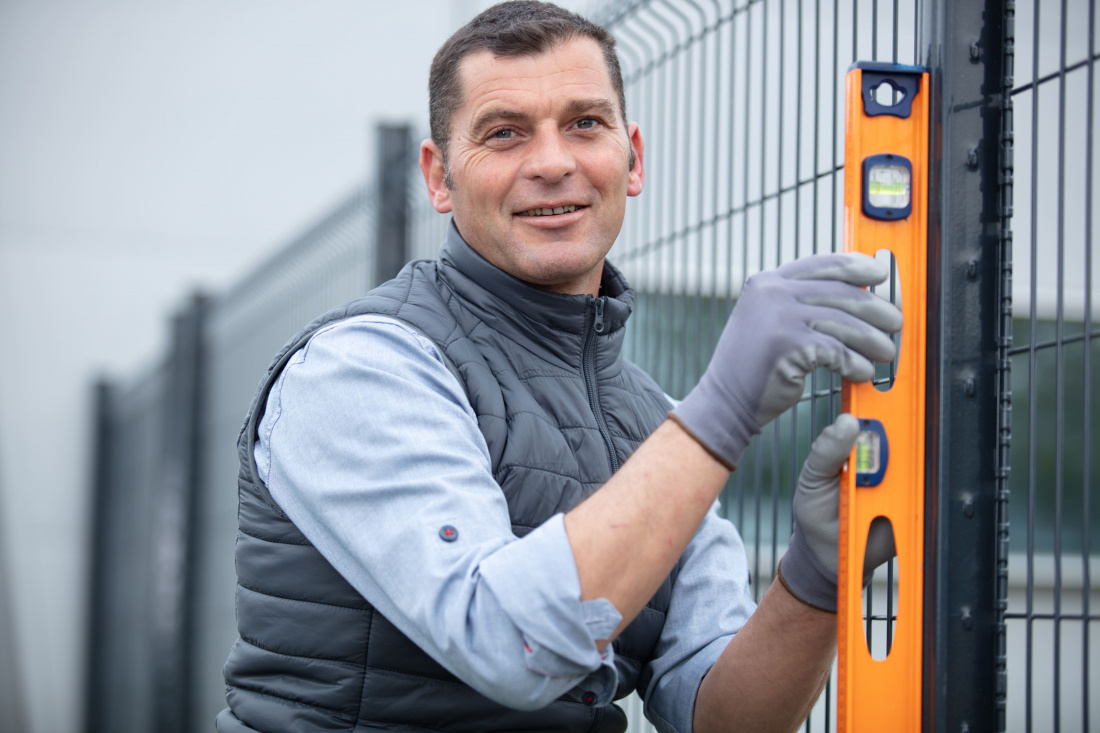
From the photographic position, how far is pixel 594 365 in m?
2.07

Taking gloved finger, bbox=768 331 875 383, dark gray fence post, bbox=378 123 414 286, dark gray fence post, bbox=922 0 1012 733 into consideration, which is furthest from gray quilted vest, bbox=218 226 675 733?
dark gray fence post, bbox=378 123 414 286

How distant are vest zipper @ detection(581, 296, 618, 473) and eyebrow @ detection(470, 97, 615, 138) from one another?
13.2 inches

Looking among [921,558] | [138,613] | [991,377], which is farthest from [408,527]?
[138,613]

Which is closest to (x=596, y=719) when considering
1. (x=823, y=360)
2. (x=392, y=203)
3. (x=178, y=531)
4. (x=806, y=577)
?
(x=806, y=577)

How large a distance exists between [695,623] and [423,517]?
2.50ft

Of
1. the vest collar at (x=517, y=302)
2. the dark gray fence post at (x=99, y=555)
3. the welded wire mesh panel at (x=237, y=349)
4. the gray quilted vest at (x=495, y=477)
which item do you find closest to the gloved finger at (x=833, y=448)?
the gray quilted vest at (x=495, y=477)

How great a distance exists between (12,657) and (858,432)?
779 cm

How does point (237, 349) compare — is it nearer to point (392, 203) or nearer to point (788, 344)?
point (392, 203)

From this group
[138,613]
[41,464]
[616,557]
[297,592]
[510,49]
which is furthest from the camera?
[41,464]

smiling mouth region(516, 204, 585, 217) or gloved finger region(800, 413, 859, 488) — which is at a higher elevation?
smiling mouth region(516, 204, 585, 217)

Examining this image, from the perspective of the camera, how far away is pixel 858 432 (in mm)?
1541

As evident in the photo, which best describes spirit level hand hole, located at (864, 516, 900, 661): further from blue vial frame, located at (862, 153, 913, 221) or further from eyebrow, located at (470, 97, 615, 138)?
eyebrow, located at (470, 97, 615, 138)

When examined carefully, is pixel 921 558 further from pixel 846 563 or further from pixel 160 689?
pixel 160 689

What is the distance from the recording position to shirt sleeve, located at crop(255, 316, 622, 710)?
144 centimetres
